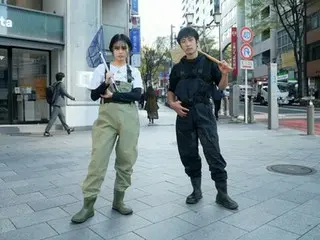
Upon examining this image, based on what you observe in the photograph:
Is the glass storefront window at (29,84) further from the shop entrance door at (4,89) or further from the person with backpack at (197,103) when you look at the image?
the person with backpack at (197,103)

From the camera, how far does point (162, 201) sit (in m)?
4.22

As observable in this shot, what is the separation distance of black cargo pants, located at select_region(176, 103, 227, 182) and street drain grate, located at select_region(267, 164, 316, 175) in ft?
7.07

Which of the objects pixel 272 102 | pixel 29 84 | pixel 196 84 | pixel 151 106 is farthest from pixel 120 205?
pixel 151 106

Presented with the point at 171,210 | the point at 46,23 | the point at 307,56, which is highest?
the point at 307,56

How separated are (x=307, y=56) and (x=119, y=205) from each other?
41.8 m

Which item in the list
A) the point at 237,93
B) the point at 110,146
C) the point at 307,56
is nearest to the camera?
the point at 110,146

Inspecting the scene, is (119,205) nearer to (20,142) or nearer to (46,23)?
(20,142)

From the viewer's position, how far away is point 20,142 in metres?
9.49

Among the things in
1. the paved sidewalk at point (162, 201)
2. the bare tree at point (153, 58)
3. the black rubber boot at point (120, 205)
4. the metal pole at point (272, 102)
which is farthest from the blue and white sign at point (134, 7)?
the black rubber boot at point (120, 205)

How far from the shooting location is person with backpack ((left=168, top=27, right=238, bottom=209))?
387 centimetres

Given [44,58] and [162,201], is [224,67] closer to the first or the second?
[162,201]

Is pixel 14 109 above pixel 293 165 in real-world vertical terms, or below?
above

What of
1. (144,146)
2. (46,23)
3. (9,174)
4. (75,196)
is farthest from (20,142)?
(75,196)

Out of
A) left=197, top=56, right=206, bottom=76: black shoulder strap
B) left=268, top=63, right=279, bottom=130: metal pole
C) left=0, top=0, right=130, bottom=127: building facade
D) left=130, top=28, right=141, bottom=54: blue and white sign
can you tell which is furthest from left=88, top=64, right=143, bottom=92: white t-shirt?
left=130, top=28, right=141, bottom=54: blue and white sign
